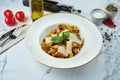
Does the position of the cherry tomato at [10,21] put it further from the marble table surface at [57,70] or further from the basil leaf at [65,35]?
the basil leaf at [65,35]

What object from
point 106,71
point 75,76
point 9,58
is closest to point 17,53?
point 9,58

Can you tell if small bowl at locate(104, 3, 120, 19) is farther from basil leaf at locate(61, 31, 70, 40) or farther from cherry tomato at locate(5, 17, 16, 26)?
cherry tomato at locate(5, 17, 16, 26)

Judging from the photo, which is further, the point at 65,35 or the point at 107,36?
the point at 107,36

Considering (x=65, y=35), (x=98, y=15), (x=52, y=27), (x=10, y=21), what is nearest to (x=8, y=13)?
(x=10, y=21)

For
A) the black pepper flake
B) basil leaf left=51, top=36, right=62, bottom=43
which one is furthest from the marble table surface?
basil leaf left=51, top=36, right=62, bottom=43

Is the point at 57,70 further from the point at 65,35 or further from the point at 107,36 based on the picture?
the point at 107,36

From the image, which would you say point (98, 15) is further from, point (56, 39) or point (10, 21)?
point (10, 21)

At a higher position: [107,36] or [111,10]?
[111,10]
